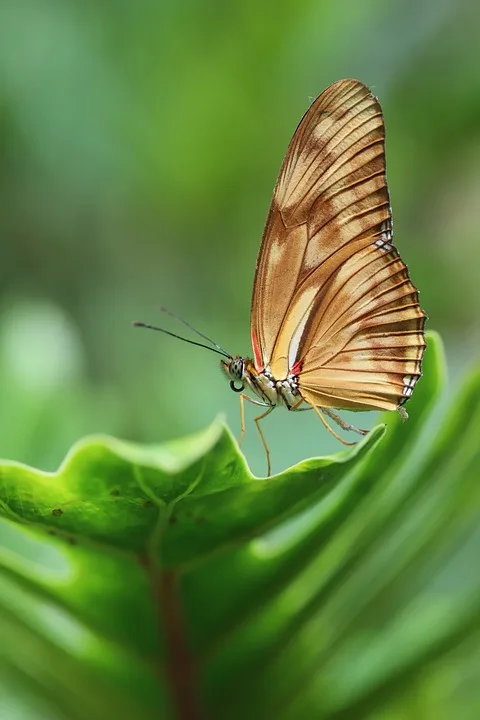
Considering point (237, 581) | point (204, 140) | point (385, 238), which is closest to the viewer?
point (237, 581)

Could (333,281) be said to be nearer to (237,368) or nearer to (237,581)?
(237,368)

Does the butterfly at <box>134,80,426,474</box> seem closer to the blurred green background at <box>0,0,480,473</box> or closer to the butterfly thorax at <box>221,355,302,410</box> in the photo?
the butterfly thorax at <box>221,355,302,410</box>

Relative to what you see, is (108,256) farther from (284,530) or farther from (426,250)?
(284,530)

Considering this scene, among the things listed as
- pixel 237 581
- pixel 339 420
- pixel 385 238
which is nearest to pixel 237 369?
pixel 339 420

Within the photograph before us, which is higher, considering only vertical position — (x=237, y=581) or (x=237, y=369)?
(x=237, y=369)

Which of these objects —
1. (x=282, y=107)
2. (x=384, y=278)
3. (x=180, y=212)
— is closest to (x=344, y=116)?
(x=384, y=278)

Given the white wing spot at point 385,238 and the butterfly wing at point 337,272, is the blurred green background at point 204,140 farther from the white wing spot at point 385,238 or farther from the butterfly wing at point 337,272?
the white wing spot at point 385,238

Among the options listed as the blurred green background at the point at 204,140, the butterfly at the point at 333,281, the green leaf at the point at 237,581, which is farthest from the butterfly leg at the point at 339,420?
the blurred green background at the point at 204,140
